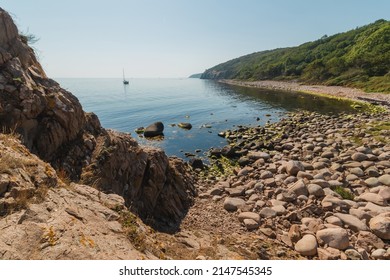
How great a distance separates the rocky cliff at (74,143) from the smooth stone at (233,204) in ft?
6.67

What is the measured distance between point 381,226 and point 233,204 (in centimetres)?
583

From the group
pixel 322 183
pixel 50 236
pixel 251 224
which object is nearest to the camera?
pixel 50 236

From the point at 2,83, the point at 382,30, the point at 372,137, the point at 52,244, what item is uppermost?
the point at 382,30

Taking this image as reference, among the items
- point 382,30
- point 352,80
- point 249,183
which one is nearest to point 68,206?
point 249,183

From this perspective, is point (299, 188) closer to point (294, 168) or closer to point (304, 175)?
point (304, 175)

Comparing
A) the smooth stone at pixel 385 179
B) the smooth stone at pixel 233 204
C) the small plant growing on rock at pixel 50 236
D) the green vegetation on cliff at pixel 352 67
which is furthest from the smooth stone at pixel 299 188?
the green vegetation on cliff at pixel 352 67

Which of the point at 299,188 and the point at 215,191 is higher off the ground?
the point at 299,188

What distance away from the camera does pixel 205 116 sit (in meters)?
42.8

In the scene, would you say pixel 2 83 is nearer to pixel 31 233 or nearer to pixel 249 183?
pixel 31 233

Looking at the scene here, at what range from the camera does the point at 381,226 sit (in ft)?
27.9

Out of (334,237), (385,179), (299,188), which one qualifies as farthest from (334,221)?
(385,179)

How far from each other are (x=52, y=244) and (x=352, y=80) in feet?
268

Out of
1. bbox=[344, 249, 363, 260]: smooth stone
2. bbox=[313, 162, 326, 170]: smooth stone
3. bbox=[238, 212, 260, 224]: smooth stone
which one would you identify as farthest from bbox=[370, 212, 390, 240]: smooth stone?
bbox=[313, 162, 326, 170]: smooth stone

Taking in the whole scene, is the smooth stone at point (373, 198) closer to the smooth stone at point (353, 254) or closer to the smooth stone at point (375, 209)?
the smooth stone at point (375, 209)
